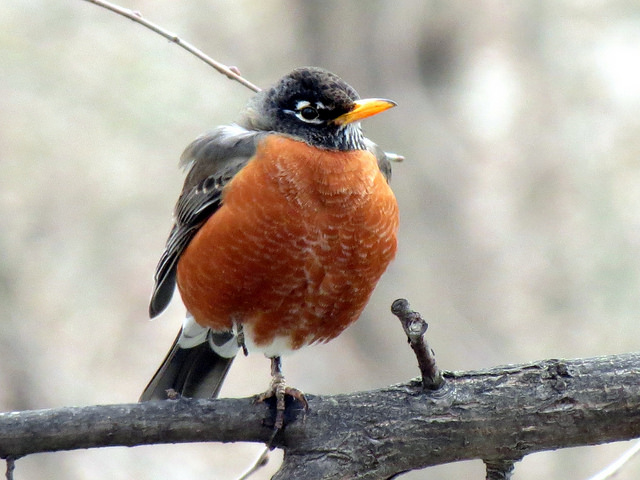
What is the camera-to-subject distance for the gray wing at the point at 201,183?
147 inches

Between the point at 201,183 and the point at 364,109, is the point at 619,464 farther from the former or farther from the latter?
the point at 201,183

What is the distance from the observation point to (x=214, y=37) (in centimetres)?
878

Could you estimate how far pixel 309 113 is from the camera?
3.80m

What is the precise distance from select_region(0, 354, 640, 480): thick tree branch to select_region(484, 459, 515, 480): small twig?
0.06ft

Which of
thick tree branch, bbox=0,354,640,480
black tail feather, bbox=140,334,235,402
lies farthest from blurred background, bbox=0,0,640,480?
thick tree branch, bbox=0,354,640,480

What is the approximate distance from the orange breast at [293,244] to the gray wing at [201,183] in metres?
0.12

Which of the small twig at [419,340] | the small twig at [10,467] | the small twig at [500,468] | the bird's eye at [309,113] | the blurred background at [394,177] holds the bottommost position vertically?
the small twig at [10,467]

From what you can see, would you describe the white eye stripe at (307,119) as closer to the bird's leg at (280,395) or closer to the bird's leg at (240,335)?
the bird's leg at (240,335)

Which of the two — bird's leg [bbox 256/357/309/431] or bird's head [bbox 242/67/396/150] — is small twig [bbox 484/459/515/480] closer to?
bird's leg [bbox 256/357/309/431]

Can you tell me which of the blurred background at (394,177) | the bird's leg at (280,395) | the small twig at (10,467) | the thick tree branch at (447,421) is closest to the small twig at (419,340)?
the thick tree branch at (447,421)

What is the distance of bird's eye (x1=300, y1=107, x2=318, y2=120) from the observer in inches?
149

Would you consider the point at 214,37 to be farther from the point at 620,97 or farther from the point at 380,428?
the point at 380,428

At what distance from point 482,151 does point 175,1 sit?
3.85 metres

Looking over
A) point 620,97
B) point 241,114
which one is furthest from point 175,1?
point 241,114
